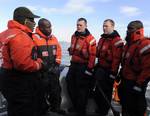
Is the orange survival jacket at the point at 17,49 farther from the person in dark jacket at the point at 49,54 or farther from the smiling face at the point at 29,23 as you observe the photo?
the person in dark jacket at the point at 49,54

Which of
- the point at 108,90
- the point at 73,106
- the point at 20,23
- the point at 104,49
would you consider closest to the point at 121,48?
the point at 104,49

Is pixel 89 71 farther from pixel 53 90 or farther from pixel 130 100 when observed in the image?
pixel 130 100

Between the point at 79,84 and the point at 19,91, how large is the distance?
2.36 metres

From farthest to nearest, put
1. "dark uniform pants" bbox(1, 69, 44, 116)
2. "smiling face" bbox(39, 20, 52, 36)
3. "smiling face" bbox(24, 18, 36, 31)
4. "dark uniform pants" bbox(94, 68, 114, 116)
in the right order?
"dark uniform pants" bbox(94, 68, 114, 116) < "smiling face" bbox(39, 20, 52, 36) < "smiling face" bbox(24, 18, 36, 31) < "dark uniform pants" bbox(1, 69, 44, 116)

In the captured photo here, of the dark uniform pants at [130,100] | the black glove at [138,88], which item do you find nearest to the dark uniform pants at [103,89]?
the dark uniform pants at [130,100]

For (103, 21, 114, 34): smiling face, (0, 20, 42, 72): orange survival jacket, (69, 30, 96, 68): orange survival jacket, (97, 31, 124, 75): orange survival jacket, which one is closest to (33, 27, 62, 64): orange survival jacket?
(69, 30, 96, 68): orange survival jacket

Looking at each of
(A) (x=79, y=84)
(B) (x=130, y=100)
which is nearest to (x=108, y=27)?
(A) (x=79, y=84)

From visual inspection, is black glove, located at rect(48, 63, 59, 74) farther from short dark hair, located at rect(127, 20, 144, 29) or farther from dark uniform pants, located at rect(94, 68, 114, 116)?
short dark hair, located at rect(127, 20, 144, 29)

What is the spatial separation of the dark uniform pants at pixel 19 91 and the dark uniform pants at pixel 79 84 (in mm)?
2098

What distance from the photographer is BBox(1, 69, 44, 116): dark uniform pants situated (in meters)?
5.25

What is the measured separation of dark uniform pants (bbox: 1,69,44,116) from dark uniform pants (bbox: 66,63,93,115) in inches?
82.6

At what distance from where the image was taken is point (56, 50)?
23.7 ft

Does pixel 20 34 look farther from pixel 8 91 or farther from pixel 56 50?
pixel 56 50

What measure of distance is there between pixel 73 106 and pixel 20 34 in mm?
3077
